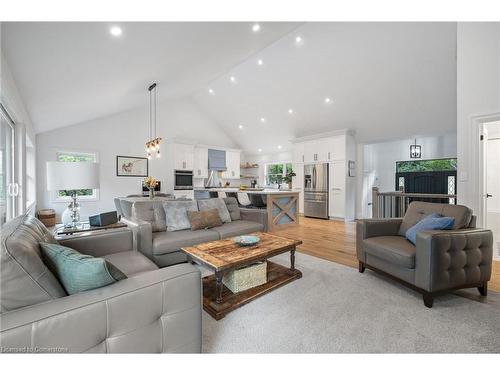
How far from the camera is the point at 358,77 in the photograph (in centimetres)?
459

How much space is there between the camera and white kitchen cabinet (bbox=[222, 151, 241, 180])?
8.24 m

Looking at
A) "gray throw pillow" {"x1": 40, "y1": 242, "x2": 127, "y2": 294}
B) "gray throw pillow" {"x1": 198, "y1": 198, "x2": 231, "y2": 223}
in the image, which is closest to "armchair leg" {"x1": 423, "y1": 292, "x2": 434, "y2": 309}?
"gray throw pillow" {"x1": 40, "y1": 242, "x2": 127, "y2": 294}

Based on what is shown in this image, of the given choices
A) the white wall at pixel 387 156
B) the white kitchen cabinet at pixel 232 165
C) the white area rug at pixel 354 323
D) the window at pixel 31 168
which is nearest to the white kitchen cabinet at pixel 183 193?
the white kitchen cabinet at pixel 232 165

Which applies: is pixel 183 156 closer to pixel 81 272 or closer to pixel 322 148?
pixel 322 148

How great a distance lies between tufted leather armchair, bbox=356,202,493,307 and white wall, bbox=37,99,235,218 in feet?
19.7

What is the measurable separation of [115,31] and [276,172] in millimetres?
6928

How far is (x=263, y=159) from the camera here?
8.76 m

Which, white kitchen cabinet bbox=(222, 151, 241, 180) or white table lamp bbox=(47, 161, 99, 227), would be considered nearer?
white table lamp bbox=(47, 161, 99, 227)

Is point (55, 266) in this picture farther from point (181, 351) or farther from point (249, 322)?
point (249, 322)

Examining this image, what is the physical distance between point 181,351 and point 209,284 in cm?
107

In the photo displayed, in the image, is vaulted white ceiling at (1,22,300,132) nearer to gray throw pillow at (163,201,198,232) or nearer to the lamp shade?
the lamp shade

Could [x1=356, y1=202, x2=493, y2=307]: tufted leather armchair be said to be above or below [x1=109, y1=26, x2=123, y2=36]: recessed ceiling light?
below

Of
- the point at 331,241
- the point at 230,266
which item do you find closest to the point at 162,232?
the point at 230,266
